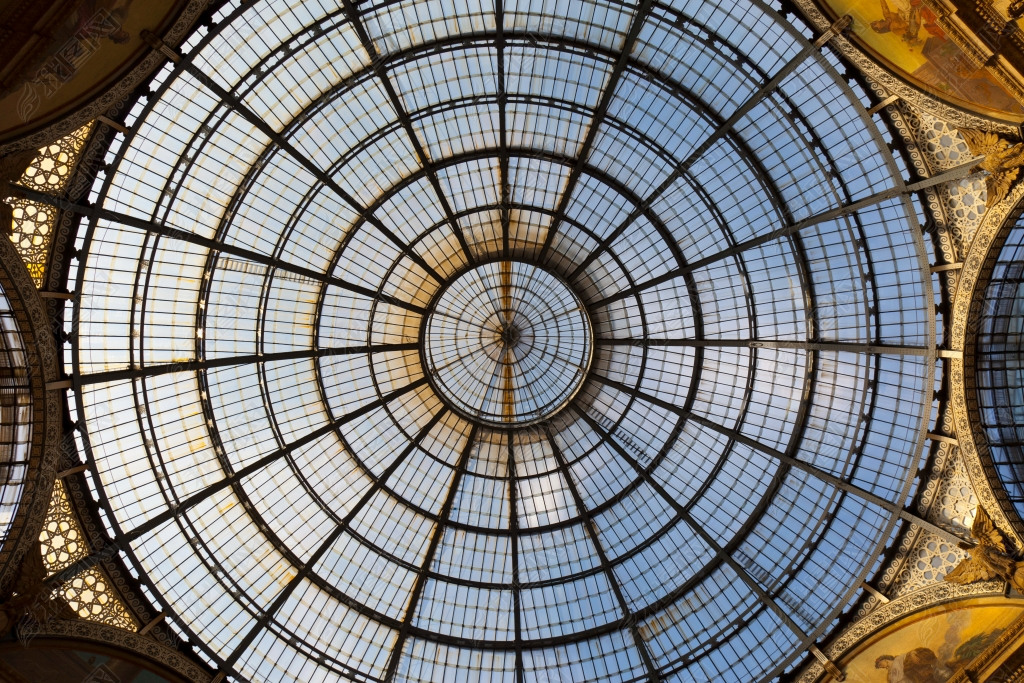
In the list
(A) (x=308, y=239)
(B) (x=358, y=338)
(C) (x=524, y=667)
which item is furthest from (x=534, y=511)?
(A) (x=308, y=239)

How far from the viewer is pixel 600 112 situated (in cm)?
2155

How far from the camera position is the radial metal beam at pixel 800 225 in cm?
1739

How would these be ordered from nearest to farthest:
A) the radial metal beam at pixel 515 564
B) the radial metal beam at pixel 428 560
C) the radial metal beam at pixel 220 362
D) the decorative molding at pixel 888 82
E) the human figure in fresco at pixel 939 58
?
1. the human figure in fresco at pixel 939 58
2. the decorative molding at pixel 888 82
3. the radial metal beam at pixel 220 362
4. the radial metal beam at pixel 428 560
5. the radial metal beam at pixel 515 564

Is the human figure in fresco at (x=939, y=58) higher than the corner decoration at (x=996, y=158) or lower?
higher

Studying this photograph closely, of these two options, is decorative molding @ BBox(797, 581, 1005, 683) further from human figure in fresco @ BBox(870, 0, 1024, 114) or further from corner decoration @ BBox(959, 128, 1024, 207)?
human figure in fresco @ BBox(870, 0, 1024, 114)

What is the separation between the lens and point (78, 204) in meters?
17.5

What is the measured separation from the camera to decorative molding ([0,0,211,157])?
1566 centimetres

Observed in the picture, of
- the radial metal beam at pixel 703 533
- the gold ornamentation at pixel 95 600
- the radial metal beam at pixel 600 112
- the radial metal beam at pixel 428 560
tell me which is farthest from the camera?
the radial metal beam at pixel 428 560

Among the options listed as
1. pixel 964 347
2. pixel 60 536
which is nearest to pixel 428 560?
pixel 60 536

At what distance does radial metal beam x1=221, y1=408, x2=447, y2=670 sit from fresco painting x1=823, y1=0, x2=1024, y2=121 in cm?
1776

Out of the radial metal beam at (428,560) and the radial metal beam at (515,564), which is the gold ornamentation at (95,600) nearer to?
the radial metal beam at (428,560)

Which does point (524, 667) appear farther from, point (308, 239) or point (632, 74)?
point (632, 74)

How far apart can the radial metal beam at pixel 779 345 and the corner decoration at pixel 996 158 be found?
16.9ft

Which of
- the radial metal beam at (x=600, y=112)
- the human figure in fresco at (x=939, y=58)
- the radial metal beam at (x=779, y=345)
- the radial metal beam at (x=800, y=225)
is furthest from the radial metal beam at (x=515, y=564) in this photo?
the human figure in fresco at (x=939, y=58)
